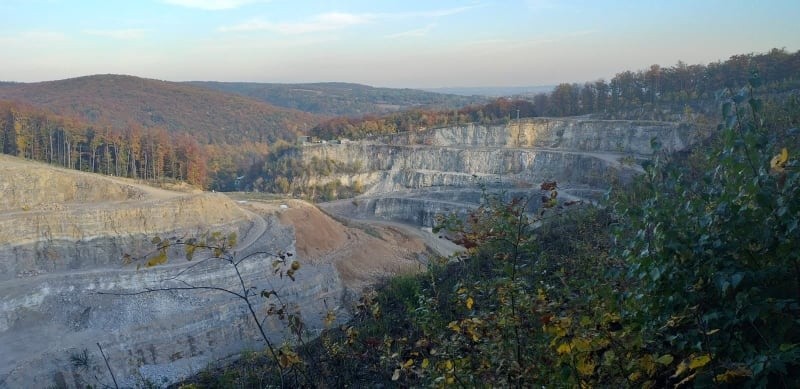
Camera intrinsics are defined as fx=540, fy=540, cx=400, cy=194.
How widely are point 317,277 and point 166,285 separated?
6540mm

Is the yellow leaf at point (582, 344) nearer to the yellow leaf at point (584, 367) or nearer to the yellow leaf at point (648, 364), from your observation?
the yellow leaf at point (584, 367)

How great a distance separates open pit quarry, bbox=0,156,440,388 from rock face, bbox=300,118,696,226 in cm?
1527

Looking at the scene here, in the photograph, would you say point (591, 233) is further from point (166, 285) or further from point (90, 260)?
point (90, 260)

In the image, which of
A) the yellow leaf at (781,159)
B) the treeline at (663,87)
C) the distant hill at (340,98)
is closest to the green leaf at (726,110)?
the yellow leaf at (781,159)

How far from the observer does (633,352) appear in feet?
9.76

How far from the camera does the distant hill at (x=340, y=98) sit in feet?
482

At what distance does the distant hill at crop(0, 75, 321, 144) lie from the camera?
9744cm

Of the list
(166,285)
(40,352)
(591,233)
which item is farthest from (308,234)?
(591,233)

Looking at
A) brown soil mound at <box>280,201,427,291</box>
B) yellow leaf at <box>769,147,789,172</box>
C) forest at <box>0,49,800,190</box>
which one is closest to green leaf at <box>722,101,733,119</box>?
yellow leaf at <box>769,147,789,172</box>

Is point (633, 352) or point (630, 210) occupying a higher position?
point (630, 210)

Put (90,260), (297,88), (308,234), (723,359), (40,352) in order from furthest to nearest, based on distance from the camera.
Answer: (297,88) → (308,234) → (90,260) → (40,352) → (723,359)

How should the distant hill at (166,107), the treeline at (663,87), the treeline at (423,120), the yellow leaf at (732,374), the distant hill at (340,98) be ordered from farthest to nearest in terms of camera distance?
the distant hill at (340,98) → the distant hill at (166,107) → the treeline at (423,120) → the treeline at (663,87) → the yellow leaf at (732,374)

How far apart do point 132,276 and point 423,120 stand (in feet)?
159

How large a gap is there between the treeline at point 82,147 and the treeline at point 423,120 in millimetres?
24124
